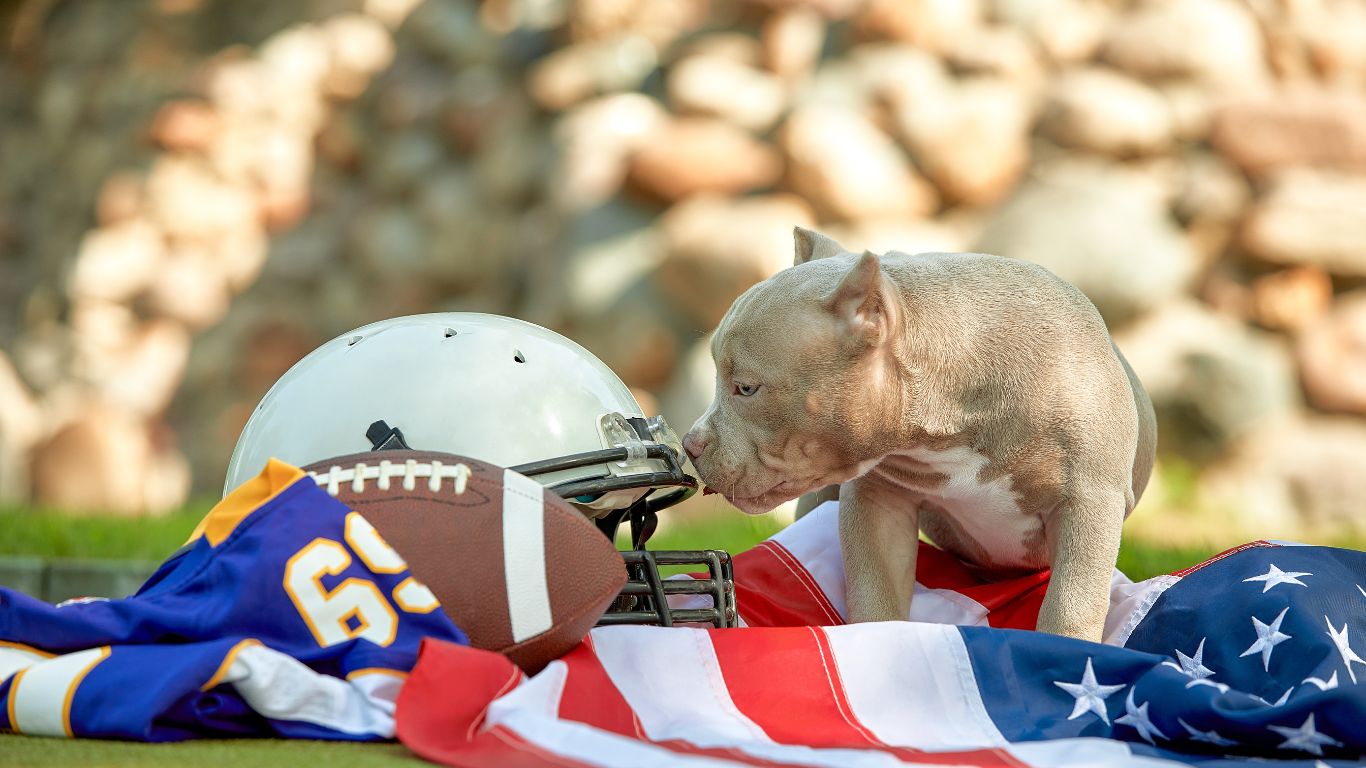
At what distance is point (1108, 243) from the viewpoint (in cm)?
611

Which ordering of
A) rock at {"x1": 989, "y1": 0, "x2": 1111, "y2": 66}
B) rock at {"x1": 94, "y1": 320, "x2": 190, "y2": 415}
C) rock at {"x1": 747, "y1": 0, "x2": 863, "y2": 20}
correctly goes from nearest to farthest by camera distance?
rock at {"x1": 989, "y1": 0, "x2": 1111, "y2": 66}, rock at {"x1": 747, "y1": 0, "x2": 863, "y2": 20}, rock at {"x1": 94, "y1": 320, "x2": 190, "y2": 415}

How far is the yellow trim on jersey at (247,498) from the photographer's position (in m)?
1.96

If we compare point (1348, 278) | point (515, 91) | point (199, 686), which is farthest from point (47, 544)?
point (1348, 278)

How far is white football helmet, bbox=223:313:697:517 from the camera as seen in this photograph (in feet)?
7.43

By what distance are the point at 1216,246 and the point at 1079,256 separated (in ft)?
2.42

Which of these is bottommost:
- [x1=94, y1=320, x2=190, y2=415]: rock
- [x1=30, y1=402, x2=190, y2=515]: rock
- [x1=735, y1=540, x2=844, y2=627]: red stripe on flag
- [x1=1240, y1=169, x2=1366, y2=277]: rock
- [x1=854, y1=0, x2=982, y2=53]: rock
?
[x1=30, y1=402, x2=190, y2=515]: rock

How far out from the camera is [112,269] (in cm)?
975

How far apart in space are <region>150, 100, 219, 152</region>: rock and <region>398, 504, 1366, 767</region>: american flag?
8386mm

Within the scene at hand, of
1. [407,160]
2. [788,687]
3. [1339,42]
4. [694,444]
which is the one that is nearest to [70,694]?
[788,687]

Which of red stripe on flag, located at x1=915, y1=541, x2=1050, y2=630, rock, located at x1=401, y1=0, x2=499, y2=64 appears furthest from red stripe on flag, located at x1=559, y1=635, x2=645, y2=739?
rock, located at x1=401, y1=0, x2=499, y2=64

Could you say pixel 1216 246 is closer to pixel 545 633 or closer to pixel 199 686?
pixel 545 633

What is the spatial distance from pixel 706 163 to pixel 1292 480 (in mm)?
3214

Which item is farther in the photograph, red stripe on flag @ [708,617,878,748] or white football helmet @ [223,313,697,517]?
white football helmet @ [223,313,697,517]

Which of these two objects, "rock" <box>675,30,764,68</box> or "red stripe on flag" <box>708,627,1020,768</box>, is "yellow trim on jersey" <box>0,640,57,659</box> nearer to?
"red stripe on flag" <box>708,627,1020,768</box>
